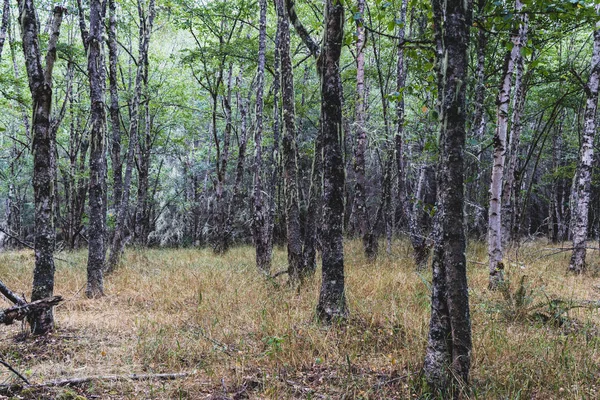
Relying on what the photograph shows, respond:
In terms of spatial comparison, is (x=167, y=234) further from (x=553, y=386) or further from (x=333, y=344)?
(x=553, y=386)

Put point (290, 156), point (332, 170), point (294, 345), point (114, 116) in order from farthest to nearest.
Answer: point (114, 116) → point (290, 156) → point (332, 170) → point (294, 345)

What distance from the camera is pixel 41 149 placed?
194 inches

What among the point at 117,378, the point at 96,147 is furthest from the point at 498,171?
the point at 96,147

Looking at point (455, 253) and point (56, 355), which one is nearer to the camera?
point (455, 253)

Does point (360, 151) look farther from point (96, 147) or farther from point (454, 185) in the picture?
point (454, 185)

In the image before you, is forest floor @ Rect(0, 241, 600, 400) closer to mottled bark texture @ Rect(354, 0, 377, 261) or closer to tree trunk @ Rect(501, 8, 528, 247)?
tree trunk @ Rect(501, 8, 528, 247)

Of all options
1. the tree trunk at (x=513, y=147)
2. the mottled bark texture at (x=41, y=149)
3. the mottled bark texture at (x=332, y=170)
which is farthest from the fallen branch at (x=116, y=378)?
the tree trunk at (x=513, y=147)

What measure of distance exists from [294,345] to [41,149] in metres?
4.08

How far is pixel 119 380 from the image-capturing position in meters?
3.59

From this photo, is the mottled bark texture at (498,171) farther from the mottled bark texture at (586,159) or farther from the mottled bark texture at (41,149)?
the mottled bark texture at (41,149)

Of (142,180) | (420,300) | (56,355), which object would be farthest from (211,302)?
(142,180)

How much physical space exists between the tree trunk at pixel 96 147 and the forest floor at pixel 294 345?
2.33ft

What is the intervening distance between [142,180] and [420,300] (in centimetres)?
1264

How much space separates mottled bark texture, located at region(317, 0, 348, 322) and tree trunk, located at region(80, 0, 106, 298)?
15.4 feet
